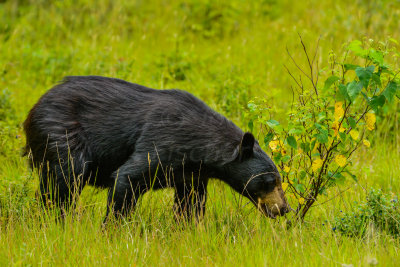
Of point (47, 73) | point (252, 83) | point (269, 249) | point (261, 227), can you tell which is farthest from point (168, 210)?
point (47, 73)

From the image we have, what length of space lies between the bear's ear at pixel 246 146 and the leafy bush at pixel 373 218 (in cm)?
91

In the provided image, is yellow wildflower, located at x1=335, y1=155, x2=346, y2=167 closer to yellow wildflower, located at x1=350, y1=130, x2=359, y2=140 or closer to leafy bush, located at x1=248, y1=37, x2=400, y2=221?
leafy bush, located at x1=248, y1=37, x2=400, y2=221

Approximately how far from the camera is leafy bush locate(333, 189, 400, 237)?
4.78 metres

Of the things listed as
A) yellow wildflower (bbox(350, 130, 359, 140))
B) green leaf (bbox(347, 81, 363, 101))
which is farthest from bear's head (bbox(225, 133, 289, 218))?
green leaf (bbox(347, 81, 363, 101))

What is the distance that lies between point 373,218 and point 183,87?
3959 millimetres

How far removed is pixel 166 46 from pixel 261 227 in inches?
227

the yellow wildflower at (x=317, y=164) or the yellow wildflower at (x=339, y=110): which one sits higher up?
the yellow wildflower at (x=339, y=110)

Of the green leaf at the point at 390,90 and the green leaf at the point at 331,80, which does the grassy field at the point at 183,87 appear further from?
the green leaf at the point at 390,90

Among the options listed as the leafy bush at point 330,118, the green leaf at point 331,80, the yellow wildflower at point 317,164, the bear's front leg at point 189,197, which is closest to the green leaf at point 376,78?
the leafy bush at point 330,118

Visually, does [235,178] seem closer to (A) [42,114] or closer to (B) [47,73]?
(A) [42,114]

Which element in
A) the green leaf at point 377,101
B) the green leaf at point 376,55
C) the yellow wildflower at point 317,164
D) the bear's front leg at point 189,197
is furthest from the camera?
the bear's front leg at point 189,197

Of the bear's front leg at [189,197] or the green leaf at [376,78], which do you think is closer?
the green leaf at [376,78]

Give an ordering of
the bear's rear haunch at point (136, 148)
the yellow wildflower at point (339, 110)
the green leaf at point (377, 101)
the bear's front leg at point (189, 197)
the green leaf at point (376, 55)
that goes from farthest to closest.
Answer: the bear's front leg at point (189, 197) < the bear's rear haunch at point (136, 148) < the yellow wildflower at point (339, 110) < the green leaf at point (377, 101) < the green leaf at point (376, 55)

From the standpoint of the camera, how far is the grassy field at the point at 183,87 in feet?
14.0
